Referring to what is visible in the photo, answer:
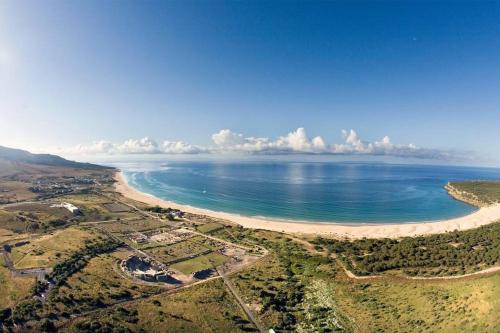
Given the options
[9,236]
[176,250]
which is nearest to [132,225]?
[176,250]

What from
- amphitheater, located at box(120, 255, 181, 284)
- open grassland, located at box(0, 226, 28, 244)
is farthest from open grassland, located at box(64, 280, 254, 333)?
open grassland, located at box(0, 226, 28, 244)

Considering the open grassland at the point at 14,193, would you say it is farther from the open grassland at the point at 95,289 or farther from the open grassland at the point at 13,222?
the open grassland at the point at 95,289

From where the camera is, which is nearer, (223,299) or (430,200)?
(223,299)

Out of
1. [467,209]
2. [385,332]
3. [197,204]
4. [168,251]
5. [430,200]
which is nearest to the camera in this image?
[385,332]

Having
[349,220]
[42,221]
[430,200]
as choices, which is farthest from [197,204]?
[430,200]

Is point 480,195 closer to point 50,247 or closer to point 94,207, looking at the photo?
point 50,247

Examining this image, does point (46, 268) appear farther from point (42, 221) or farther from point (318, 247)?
point (318, 247)

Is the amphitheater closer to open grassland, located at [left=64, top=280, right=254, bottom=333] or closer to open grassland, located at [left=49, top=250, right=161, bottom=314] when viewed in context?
open grassland, located at [left=49, top=250, right=161, bottom=314]

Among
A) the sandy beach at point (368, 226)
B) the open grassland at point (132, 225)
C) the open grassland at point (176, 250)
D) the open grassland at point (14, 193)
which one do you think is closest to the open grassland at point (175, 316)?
the open grassland at point (176, 250)
